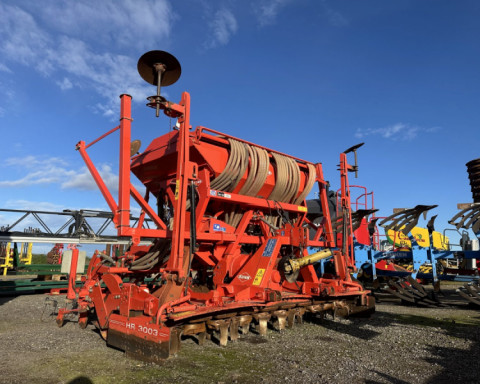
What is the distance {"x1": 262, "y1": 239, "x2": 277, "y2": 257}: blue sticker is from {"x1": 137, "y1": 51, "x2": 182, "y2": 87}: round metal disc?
3064 millimetres

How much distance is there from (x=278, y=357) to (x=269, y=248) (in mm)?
1808

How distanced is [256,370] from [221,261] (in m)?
2.20

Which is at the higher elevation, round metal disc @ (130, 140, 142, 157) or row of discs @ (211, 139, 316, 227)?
round metal disc @ (130, 140, 142, 157)

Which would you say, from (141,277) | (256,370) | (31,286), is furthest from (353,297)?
(31,286)

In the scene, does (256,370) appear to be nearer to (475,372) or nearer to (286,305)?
(286,305)

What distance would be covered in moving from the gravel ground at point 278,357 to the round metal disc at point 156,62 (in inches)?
153

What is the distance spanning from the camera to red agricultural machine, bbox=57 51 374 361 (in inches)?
187

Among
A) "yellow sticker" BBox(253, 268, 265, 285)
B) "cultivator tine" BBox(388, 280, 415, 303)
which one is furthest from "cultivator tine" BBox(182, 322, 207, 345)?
"cultivator tine" BBox(388, 280, 415, 303)

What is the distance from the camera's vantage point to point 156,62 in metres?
5.17

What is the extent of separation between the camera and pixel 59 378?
12.9 feet

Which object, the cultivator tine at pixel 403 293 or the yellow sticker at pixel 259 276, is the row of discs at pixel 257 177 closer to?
the yellow sticker at pixel 259 276

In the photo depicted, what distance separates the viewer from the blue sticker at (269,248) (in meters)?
6.04

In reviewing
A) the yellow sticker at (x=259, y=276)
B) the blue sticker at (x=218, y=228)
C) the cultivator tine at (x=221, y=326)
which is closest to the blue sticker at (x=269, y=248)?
the yellow sticker at (x=259, y=276)

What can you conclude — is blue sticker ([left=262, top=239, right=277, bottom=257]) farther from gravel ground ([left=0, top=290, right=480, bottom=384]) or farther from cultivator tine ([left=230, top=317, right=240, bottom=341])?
gravel ground ([left=0, top=290, right=480, bottom=384])
